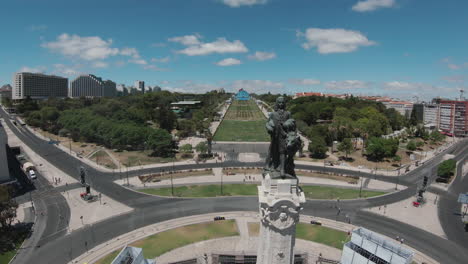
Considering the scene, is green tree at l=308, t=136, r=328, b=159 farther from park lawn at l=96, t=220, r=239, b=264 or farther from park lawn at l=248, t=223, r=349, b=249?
park lawn at l=96, t=220, r=239, b=264

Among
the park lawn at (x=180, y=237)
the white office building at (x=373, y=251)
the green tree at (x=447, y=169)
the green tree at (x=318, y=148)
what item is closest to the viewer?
the white office building at (x=373, y=251)

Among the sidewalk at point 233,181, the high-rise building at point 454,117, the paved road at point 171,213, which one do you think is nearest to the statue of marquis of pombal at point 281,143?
the paved road at point 171,213

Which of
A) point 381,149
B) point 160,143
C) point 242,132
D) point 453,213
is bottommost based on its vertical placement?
point 453,213

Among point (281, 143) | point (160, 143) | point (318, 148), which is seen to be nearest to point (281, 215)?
point (281, 143)

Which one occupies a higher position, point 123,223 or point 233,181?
point 233,181

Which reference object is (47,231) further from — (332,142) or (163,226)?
(332,142)

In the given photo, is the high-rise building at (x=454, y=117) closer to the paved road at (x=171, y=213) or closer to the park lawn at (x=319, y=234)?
the paved road at (x=171, y=213)

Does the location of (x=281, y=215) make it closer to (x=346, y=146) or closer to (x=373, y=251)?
(x=373, y=251)
